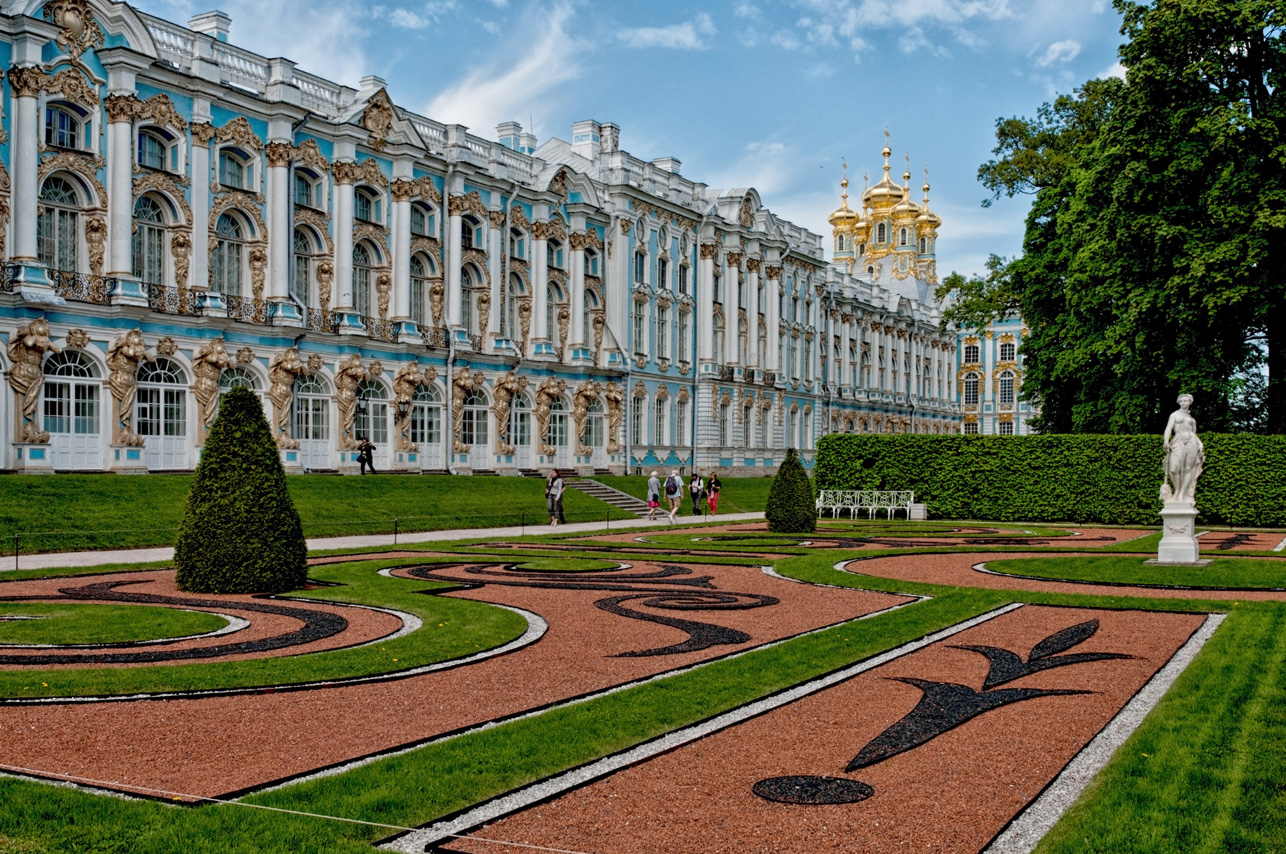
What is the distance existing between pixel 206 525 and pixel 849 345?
68.5 metres

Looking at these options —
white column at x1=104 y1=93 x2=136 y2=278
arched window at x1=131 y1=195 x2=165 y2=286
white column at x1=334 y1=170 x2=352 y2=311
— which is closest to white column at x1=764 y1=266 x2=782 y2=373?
white column at x1=334 y1=170 x2=352 y2=311

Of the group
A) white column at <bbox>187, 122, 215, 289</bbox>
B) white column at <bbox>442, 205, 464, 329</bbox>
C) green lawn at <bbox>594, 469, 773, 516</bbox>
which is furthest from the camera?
white column at <bbox>442, 205, 464, 329</bbox>

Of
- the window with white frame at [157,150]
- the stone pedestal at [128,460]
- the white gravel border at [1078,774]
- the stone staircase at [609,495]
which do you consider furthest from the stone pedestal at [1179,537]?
the window with white frame at [157,150]

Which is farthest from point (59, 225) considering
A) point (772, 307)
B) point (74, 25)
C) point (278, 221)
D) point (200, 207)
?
point (772, 307)

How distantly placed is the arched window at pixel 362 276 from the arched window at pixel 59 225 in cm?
1035

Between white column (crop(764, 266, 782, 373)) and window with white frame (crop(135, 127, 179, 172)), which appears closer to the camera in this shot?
window with white frame (crop(135, 127, 179, 172))

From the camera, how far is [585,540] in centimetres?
2650

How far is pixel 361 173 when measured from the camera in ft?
132

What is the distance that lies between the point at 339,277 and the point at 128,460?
33.4ft

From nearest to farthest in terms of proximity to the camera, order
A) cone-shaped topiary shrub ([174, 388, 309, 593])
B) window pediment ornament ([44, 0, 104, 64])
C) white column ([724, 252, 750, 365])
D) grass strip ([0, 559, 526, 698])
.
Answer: grass strip ([0, 559, 526, 698]) → cone-shaped topiary shrub ([174, 388, 309, 593]) → window pediment ornament ([44, 0, 104, 64]) → white column ([724, 252, 750, 365])

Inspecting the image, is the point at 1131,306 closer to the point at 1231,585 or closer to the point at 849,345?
the point at 1231,585

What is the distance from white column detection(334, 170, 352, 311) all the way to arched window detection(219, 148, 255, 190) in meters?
3.41

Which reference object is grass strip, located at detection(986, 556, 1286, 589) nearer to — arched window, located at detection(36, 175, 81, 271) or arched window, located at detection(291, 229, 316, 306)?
arched window, located at detection(36, 175, 81, 271)

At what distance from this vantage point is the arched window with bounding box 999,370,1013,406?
10144 cm
